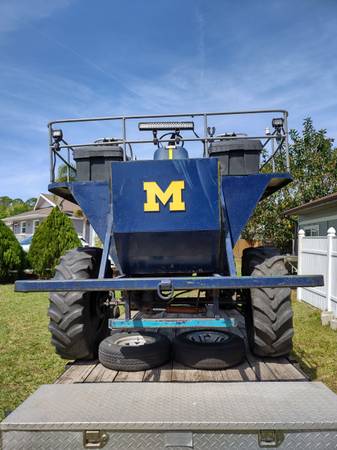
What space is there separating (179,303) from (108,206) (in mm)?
1431

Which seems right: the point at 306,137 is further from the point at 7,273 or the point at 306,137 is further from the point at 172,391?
the point at 172,391

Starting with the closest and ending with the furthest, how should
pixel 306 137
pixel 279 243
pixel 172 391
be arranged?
pixel 172 391
pixel 279 243
pixel 306 137

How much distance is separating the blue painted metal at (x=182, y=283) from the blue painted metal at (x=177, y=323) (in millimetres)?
417

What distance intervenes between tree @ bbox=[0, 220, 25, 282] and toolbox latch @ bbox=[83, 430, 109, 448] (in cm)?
1436

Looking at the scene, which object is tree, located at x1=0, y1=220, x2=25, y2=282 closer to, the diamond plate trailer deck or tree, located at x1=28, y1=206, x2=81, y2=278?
tree, located at x1=28, y1=206, x2=81, y2=278

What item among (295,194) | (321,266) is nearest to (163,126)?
(321,266)

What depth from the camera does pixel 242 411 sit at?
2148 mm

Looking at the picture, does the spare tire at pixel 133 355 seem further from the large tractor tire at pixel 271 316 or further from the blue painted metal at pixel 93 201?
the blue painted metal at pixel 93 201

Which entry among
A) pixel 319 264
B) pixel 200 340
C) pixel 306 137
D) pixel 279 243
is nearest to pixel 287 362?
pixel 200 340

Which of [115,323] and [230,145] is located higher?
[230,145]

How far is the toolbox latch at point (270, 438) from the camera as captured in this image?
197 cm

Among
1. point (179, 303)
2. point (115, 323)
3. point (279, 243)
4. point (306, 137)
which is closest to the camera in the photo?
point (115, 323)

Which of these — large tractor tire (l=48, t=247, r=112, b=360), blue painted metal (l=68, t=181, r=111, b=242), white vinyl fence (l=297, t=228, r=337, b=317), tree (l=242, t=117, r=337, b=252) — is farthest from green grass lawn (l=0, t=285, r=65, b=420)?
tree (l=242, t=117, r=337, b=252)

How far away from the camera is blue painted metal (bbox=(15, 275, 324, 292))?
10.2 feet
